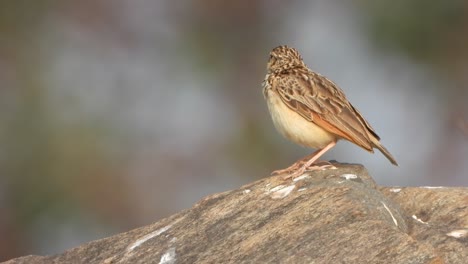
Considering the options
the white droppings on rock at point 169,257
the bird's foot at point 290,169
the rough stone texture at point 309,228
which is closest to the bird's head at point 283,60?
the bird's foot at point 290,169

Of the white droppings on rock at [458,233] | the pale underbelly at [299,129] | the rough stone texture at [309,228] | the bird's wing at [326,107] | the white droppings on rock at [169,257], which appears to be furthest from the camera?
the pale underbelly at [299,129]

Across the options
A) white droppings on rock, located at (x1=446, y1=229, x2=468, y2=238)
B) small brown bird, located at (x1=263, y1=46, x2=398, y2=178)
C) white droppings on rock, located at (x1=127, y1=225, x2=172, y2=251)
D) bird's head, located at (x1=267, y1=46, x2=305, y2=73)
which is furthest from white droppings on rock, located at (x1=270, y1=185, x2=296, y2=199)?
bird's head, located at (x1=267, y1=46, x2=305, y2=73)

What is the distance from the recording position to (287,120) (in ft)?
38.4

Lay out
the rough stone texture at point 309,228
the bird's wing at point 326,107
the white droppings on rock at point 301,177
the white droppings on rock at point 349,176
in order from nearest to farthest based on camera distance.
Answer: the rough stone texture at point 309,228 < the white droppings on rock at point 349,176 < the white droppings on rock at point 301,177 < the bird's wing at point 326,107

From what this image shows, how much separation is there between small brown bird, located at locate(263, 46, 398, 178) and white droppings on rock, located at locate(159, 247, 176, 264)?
1795 mm

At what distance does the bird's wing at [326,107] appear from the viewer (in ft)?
37.7

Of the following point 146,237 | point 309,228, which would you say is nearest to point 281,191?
point 309,228

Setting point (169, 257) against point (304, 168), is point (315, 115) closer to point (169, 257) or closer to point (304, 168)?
point (304, 168)

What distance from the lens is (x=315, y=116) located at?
38.4 ft

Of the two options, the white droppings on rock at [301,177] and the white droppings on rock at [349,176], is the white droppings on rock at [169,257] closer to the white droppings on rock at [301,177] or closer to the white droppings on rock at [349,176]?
the white droppings on rock at [301,177]

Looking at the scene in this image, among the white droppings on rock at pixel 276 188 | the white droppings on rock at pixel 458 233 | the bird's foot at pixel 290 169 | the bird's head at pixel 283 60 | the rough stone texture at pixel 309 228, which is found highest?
the bird's head at pixel 283 60

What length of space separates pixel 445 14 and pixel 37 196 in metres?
8.89

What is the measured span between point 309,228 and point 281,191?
0.94 m

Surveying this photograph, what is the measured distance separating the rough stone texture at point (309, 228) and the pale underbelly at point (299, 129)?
66 centimetres
